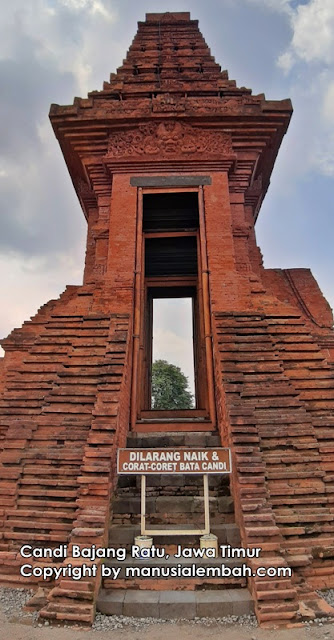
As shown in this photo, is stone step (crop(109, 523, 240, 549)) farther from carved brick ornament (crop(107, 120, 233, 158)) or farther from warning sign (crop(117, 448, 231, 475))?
carved brick ornament (crop(107, 120, 233, 158))

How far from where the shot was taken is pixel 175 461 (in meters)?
4.70

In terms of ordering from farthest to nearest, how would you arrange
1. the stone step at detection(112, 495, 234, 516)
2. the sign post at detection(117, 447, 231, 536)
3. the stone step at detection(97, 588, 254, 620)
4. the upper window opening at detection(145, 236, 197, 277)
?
the upper window opening at detection(145, 236, 197, 277) < the stone step at detection(112, 495, 234, 516) < the sign post at detection(117, 447, 231, 536) < the stone step at detection(97, 588, 254, 620)

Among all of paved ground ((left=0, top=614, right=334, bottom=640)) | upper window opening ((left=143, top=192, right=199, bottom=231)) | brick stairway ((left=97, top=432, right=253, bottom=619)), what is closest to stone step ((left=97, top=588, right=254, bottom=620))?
brick stairway ((left=97, top=432, right=253, bottom=619))

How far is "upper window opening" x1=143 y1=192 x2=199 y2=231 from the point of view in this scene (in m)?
9.11

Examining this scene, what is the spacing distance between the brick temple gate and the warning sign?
1.43 ft

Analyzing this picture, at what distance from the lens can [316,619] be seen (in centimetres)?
377

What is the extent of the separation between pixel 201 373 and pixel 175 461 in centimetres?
714

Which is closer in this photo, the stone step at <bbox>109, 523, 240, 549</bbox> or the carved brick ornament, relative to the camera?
the stone step at <bbox>109, 523, 240, 549</bbox>

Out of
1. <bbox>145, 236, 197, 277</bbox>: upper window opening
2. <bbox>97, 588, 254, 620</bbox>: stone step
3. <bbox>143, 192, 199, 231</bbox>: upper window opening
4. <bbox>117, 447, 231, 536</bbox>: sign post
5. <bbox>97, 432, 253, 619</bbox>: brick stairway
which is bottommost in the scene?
<bbox>97, 588, 254, 620</bbox>: stone step

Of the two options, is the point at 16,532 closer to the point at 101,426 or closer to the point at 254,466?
the point at 101,426

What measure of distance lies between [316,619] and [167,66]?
11344 mm

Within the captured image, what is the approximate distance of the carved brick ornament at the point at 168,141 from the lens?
8547 millimetres

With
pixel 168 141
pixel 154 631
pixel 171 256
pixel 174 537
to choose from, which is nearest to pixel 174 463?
pixel 174 537

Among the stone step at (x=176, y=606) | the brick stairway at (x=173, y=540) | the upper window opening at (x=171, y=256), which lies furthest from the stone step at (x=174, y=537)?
the upper window opening at (x=171, y=256)
